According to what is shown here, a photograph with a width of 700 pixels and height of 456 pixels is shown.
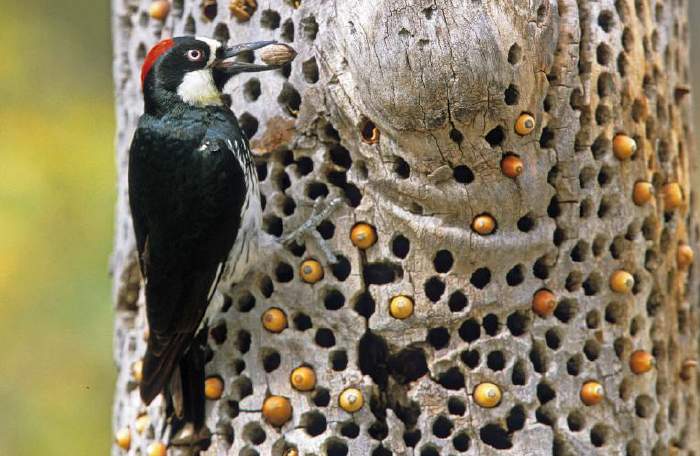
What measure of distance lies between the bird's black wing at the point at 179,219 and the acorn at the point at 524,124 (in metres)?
0.79

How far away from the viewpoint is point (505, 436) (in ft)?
10.1

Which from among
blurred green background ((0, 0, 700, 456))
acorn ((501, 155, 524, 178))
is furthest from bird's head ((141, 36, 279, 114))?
blurred green background ((0, 0, 700, 456))

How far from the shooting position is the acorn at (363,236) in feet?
10.1

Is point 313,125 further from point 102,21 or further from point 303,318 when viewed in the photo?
point 102,21

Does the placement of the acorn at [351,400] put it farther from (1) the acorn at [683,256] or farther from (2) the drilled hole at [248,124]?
(1) the acorn at [683,256]

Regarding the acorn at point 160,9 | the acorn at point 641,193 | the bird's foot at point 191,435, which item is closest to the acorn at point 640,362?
the acorn at point 641,193

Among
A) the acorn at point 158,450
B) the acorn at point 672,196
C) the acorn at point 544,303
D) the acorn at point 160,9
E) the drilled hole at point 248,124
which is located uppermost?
the acorn at point 160,9

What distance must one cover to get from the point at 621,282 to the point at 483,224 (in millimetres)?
442

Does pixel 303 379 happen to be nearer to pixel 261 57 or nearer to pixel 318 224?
pixel 318 224

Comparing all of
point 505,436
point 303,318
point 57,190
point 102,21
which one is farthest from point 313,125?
point 102,21

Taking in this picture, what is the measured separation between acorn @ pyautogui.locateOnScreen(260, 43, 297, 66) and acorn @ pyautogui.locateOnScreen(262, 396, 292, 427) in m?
0.92

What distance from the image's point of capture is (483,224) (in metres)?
3.05

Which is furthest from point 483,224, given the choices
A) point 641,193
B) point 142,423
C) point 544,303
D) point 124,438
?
point 124,438

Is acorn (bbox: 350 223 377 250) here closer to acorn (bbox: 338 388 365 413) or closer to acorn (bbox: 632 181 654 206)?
acorn (bbox: 338 388 365 413)
